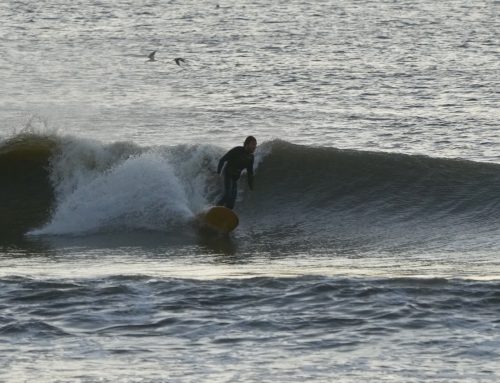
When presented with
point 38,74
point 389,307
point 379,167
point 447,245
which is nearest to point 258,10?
point 38,74

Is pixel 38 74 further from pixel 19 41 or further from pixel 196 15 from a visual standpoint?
pixel 196 15

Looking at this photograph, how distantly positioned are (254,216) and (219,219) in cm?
217

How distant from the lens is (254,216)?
19.9 meters

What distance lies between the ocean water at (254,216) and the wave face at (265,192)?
5 centimetres

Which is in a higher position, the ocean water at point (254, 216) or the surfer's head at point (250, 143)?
the surfer's head at point (250, 143)

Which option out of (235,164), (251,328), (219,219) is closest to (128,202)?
(219,219)

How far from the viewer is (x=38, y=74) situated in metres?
37.0

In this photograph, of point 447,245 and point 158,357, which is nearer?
point 158,357

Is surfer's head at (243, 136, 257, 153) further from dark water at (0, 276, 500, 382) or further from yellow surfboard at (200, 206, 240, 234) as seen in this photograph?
dark water at (0, 276, 500, 382)

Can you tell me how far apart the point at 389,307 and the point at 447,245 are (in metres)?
4.93

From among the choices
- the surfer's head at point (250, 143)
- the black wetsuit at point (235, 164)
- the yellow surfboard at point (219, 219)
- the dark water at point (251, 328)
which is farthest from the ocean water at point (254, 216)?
the surfer's head at point (250, 143)

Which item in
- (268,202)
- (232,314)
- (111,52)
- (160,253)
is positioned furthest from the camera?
(111,52)

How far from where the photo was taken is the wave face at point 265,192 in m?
18.5

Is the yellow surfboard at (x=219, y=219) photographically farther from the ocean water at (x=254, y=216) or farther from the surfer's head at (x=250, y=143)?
the surfer's head at (x=250, y=143)
